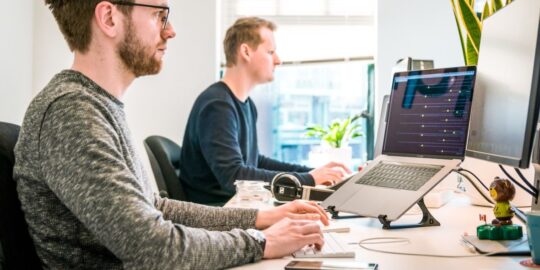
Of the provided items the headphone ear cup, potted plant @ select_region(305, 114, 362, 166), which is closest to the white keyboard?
the headphone ear cup

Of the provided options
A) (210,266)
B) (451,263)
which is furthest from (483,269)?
(210,266)

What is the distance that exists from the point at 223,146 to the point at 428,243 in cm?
126

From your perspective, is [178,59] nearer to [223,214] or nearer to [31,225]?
Answer: [223,214]

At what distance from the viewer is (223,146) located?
7.81 ft

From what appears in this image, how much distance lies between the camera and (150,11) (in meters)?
1.30

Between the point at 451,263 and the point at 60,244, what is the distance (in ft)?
2.33

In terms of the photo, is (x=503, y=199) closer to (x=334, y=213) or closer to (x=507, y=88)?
(x=507, y=88)

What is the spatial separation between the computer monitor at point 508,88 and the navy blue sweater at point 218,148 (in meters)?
1.04

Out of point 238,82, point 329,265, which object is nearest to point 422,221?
point 329,265

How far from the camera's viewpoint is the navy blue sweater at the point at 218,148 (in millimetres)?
2352

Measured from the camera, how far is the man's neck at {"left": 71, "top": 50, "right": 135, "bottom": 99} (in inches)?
47.1

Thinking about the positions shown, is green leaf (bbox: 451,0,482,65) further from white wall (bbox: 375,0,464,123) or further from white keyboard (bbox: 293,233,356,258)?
white wall (bbox: 375,0,464,123)

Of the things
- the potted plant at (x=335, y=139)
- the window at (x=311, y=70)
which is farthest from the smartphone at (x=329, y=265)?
the window at (x=311, y=70)

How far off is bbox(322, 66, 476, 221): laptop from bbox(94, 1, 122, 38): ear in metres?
0.73
